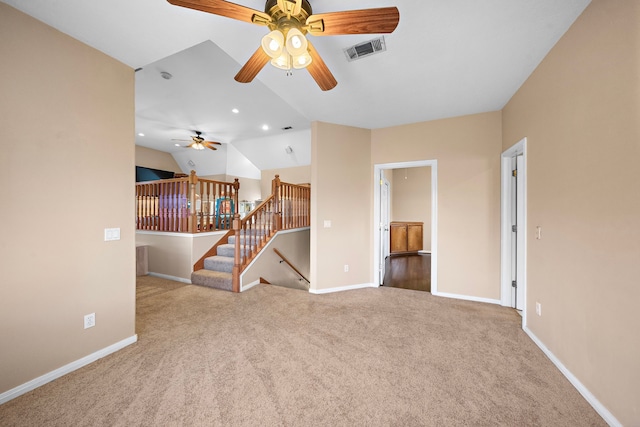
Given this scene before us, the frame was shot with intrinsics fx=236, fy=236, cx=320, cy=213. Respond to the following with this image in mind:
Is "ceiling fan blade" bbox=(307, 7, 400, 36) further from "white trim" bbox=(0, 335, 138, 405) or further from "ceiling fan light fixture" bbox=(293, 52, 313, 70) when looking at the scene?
"white trim" bbox=(0, 335, 138, 405)

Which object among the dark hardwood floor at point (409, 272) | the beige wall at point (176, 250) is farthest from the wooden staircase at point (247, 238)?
the dark hardwood floor at point (409, 272)

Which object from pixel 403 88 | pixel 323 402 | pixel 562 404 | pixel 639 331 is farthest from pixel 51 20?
pixel 562 404

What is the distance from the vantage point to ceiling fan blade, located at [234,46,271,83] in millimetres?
1763

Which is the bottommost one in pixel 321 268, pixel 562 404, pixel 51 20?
pixel 562 404

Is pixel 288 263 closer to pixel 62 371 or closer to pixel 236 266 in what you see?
pixel 236 266

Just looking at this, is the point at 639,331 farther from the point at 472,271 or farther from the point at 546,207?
the point at 472,271

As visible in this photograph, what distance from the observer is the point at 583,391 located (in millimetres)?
1662

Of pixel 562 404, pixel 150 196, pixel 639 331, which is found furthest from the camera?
pixel 150 196

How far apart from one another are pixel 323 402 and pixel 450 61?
3.12m

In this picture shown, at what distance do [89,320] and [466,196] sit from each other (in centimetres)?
458

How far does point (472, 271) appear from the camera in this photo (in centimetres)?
350

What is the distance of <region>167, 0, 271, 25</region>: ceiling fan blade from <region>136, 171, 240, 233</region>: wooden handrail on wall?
345 centimetres

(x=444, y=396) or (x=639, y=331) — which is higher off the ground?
(x=639, y=331)

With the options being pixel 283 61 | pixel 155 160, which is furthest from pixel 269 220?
pixel 155 160
